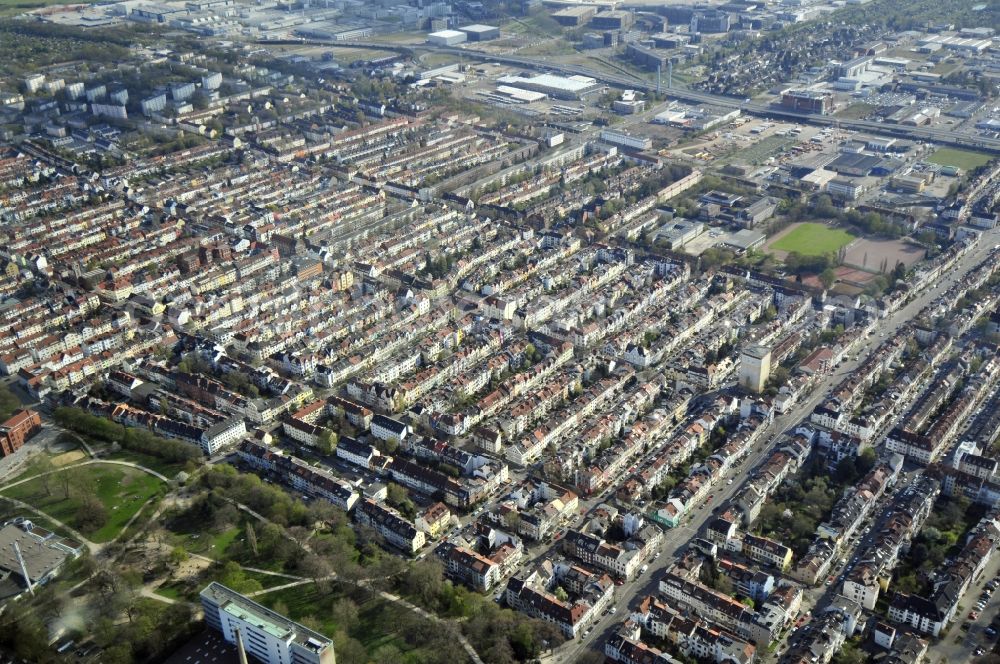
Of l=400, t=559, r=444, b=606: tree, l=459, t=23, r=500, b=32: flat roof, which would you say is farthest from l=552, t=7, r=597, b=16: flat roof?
l=400, t=559, r=444, b=606: tree

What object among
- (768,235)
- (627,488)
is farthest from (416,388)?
(768,235)

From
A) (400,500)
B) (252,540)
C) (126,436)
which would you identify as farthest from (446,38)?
(252,540)

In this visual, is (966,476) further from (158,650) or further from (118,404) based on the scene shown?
(118,404)

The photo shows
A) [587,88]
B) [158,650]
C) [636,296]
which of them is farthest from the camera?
[587,88]

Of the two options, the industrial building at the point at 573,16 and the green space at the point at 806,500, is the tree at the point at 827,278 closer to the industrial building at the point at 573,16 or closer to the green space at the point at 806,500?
the green space at the point at 806,500

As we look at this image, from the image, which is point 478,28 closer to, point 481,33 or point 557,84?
point 481,33

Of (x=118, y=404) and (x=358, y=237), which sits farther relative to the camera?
(x=358, y=237)

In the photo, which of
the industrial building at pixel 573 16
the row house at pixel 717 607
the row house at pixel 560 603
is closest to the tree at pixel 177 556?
the row house at pixel 560 603
